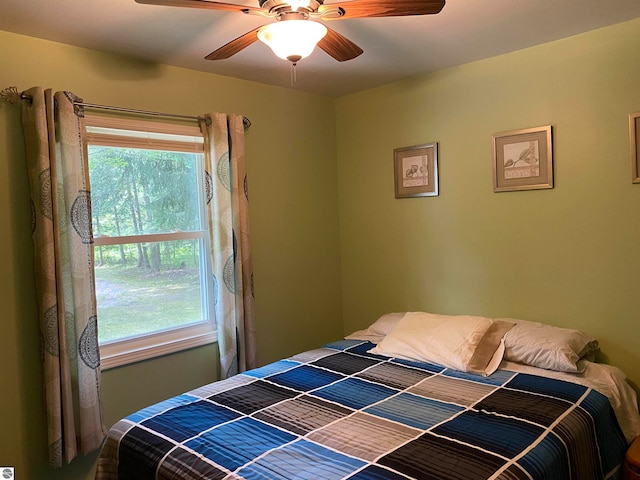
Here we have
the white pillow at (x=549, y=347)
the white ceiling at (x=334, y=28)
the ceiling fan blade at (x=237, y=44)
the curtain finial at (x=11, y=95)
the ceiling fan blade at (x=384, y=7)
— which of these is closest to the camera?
the ceiling fan blade at (x=384, y=7)

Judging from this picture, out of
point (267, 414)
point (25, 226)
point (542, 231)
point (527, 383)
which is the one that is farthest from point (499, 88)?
point (25, 226)

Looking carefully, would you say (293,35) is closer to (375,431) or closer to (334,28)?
(334,28)

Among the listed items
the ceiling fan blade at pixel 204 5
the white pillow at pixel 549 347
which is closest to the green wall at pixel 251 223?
the ceiling fan blade at pixel 204 5

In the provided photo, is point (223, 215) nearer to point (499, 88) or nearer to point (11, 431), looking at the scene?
point (11, 431)

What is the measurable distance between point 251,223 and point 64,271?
3.91 ft

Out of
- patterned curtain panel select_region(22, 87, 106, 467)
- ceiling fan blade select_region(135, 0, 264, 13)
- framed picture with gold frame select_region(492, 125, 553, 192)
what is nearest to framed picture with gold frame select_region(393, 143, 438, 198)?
framed picture with gold frame select_region(492, 125, 553, 192)

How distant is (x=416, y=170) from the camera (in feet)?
10.7

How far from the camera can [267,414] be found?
201 cm

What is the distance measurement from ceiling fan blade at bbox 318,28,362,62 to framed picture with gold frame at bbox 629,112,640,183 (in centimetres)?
145

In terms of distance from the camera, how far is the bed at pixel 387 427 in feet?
5.27

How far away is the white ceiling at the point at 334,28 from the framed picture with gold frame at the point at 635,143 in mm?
480

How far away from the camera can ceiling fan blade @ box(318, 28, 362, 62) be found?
1.84 m

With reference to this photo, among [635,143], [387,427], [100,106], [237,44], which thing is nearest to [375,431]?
[387,427]

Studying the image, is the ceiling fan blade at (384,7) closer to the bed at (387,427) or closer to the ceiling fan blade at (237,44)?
the ceiling fan blade at (237,44)
